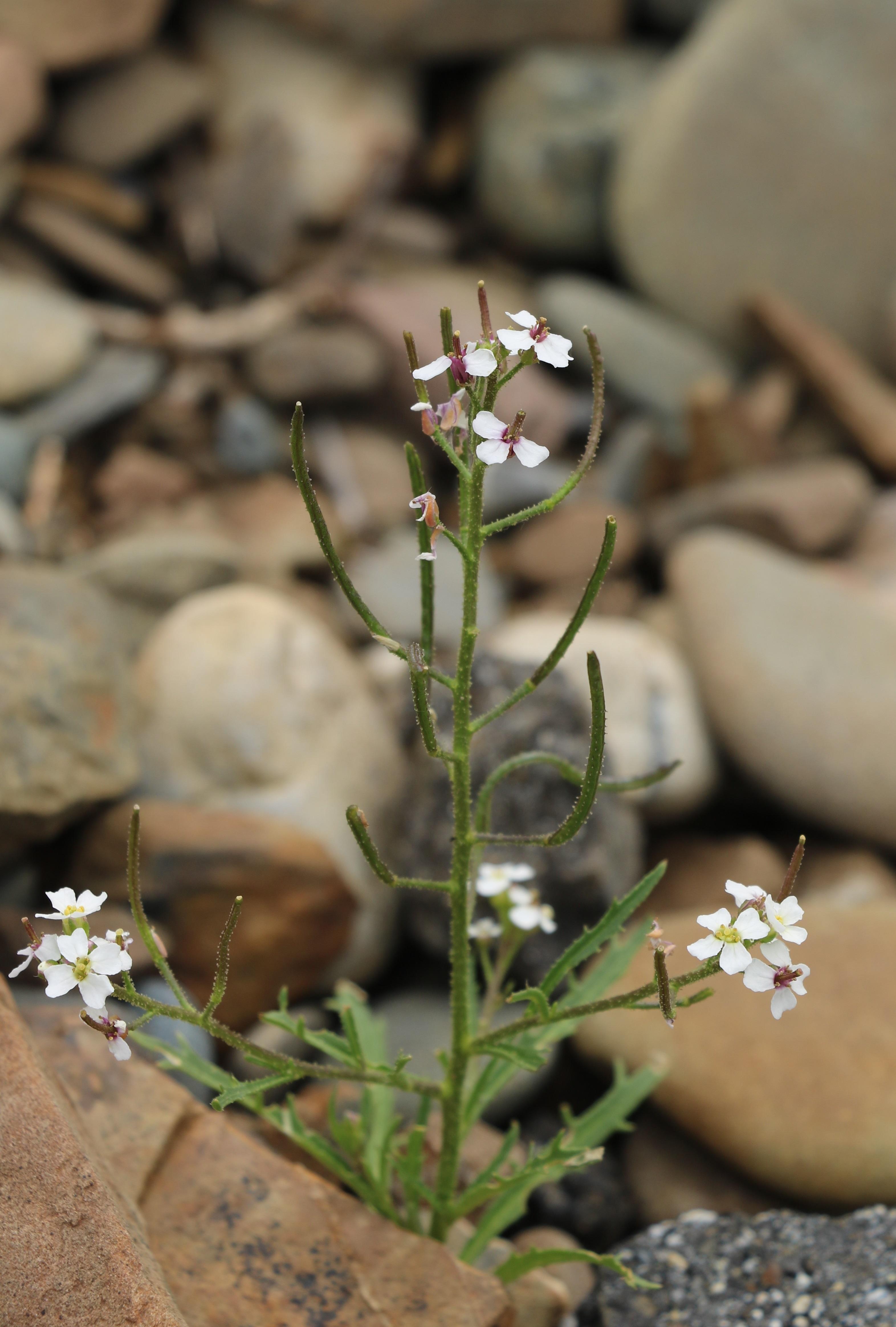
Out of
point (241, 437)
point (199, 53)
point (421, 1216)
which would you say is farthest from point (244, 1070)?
point (199, 53)

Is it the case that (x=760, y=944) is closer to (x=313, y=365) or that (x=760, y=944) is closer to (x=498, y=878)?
(x=498, y=878)

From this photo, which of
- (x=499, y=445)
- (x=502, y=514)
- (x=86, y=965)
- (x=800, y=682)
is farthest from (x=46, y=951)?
(x=502, y=514)

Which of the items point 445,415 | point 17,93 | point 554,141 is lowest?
point 554,141

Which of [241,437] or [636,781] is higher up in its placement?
[636,781]

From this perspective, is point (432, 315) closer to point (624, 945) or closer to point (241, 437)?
point (241, 437)

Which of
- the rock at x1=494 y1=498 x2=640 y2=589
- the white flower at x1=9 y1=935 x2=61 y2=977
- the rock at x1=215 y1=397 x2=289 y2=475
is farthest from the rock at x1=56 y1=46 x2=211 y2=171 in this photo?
the white flower at x1=9 y1=935 x2=61 y2=977

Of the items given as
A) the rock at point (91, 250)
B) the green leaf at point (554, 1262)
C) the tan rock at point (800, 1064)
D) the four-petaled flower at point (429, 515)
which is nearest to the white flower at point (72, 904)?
the four-petaled flower at point (429, 515)
